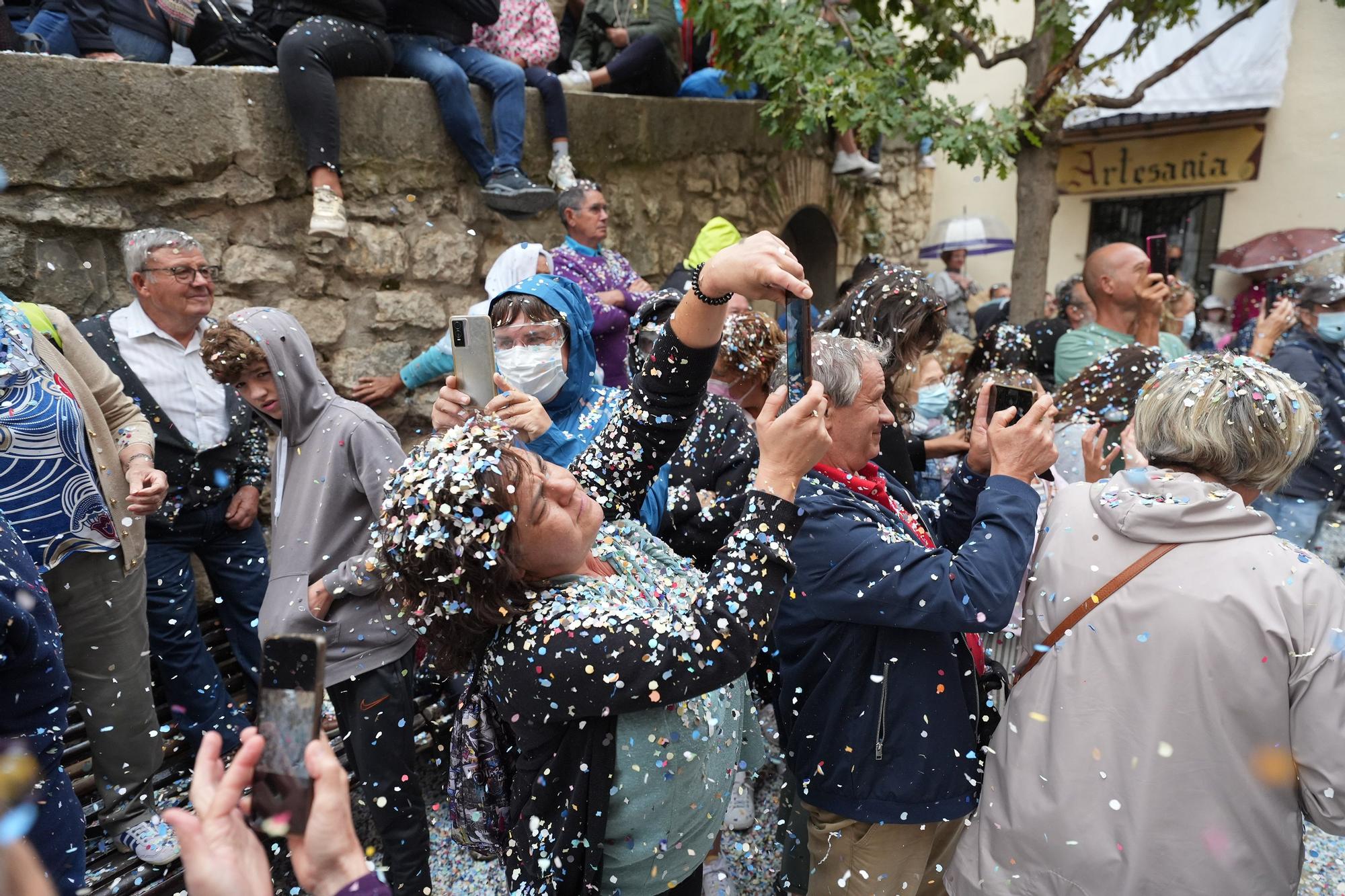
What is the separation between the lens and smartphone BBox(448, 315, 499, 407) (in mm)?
1921

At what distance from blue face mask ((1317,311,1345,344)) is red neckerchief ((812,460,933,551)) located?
9.48 ft

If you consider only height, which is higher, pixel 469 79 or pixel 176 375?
pixel 469 79

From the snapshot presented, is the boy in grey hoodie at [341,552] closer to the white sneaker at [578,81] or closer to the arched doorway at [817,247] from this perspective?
the white sneaker at [578,81]

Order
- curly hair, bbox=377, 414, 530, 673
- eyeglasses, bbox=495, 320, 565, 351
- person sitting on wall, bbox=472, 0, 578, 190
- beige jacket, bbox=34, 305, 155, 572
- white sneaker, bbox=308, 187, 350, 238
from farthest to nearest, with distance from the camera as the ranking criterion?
person sitting on wall, bbox=472, 0, 578, 190 < white sneaker, bbox=308, 187, 350, 238 < eyeglasses, bbox=495, 320, 565, 351 < beige jacket, bbox=34, 305, 155, 572 < curly hair, bbox=377, 414, 530, 673

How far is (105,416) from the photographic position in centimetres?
289

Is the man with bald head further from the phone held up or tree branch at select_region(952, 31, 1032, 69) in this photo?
tree branch at select_region(952, 31, 1032, 69)

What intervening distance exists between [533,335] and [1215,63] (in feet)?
34.7

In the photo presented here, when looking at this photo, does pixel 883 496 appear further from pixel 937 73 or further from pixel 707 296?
pixel 937 73

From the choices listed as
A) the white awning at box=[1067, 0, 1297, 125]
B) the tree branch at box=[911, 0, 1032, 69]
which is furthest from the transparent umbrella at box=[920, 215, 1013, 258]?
the tree branch at box=[911, 0, 1032, 69]

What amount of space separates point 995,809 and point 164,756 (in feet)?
9.85

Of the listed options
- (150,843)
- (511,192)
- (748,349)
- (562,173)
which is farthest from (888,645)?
(562,173)

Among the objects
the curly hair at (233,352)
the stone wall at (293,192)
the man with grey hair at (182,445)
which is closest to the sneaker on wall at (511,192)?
the stone wall at (293,192)

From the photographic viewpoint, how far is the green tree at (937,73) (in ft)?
18.2

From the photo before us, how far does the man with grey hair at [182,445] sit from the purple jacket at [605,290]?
1.51 m
